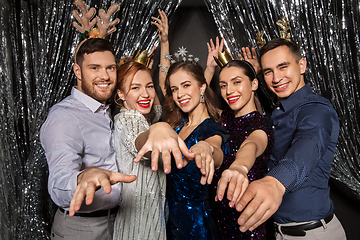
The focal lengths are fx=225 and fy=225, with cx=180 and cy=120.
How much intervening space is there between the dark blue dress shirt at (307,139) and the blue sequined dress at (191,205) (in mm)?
438

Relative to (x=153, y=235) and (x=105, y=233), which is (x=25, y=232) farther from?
(x=153, y=235)

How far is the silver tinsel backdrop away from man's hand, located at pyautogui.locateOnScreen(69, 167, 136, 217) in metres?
1.32

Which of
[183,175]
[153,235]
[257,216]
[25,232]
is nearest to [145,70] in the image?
[183,175]

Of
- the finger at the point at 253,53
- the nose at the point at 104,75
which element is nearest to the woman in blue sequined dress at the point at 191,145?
the nose at the point at 104,75

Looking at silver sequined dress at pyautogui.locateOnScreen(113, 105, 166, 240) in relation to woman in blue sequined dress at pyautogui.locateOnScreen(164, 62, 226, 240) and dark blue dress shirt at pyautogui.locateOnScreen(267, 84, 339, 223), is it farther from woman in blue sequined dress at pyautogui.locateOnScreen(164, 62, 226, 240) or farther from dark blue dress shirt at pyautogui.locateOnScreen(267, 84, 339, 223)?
dark blue dress shirt at pyautogui.locateOnScreen(267, 84, 339, 223)

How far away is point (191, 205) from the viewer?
1.52 meters

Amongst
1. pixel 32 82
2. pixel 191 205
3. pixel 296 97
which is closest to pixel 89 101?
pixel 32 82

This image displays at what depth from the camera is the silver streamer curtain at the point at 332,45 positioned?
1.95 m

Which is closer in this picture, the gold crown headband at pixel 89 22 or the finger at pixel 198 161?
the finger at pixel 198 161

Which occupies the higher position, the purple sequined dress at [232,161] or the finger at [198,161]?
the finger at [198,161]

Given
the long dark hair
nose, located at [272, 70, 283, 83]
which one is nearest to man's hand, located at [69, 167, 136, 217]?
the long dark hair

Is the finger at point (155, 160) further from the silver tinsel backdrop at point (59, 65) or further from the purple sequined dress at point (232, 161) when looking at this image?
the silver tinsel backdrop at point (59, 65)

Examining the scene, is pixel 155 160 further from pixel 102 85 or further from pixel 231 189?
pixel 102 85

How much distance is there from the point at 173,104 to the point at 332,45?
1.49m
